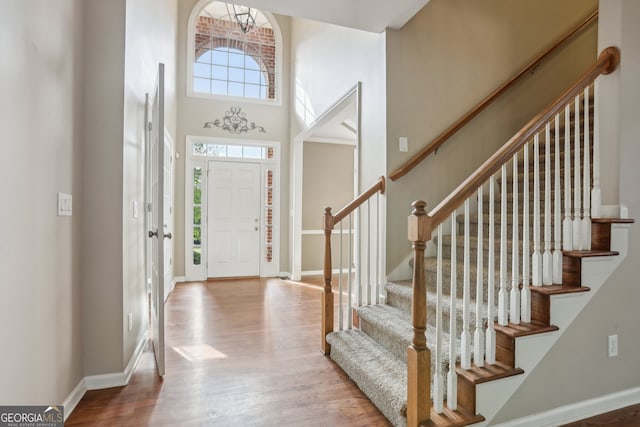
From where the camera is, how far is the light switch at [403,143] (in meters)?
2.74

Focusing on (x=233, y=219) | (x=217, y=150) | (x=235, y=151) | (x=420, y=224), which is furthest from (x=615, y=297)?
(x=217, y=150)

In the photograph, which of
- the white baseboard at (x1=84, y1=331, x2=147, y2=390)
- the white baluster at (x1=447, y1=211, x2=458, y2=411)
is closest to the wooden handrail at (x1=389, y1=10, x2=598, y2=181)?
the white baluster at (x1=447, y1=211, x2=458, y2=411)

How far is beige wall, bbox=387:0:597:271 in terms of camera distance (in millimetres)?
2744

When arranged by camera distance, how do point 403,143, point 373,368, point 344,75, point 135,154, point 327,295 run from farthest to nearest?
point 344,75
point 403,143
point 327,295
point 135,154
point 373,368

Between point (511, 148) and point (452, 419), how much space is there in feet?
4.28

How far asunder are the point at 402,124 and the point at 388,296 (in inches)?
54.3

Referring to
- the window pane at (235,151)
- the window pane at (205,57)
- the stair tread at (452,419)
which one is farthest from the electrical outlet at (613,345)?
the window pane at (205,57)

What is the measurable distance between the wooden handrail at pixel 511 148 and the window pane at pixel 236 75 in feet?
16.2

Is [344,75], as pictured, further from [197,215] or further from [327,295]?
[197,215]

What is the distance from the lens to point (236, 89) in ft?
18.7

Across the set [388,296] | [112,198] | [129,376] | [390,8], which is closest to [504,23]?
[390,8]

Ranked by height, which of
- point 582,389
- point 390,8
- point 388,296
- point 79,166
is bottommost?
point 582,389

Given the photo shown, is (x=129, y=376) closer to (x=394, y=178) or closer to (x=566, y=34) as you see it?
(x=394, y=178)

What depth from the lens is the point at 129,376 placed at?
223cm
